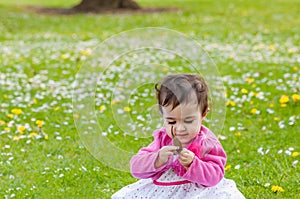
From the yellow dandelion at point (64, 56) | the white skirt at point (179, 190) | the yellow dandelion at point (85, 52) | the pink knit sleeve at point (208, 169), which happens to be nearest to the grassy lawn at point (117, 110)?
the yellow dandelion at point (85, 52)

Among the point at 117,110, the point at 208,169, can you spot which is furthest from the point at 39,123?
the point at 208,169

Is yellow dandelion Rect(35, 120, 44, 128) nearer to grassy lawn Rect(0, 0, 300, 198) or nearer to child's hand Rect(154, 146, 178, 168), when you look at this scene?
grassy lawn Rect(0, 0, 300, 198)

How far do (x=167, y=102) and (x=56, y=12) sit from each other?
55.3 ft

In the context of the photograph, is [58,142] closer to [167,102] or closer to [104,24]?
[167,102]

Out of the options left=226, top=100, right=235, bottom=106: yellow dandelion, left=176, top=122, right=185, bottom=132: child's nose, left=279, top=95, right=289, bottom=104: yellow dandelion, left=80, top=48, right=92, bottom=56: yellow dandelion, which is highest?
left=176, top=122, right=185, bottom=132: child's nose

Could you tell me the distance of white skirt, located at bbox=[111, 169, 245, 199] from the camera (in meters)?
3.61

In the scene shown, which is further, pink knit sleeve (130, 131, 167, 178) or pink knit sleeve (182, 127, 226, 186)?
pink knit sleeve (130, 131, 167, 178)

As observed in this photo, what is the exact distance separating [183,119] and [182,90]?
7.1 inches

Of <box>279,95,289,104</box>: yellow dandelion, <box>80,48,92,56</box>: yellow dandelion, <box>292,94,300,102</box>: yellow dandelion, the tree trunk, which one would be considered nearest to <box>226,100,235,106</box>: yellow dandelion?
<box>279,95,289,104</box>: yellow dandelion

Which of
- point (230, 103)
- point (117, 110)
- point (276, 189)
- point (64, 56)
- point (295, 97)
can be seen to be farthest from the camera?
point (64, 56)

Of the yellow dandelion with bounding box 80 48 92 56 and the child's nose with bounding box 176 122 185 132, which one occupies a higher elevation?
the child's nose with bounding box 176 122 185 132

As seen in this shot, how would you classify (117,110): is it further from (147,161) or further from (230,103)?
(230,103)

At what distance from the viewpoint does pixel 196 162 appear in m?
3.42

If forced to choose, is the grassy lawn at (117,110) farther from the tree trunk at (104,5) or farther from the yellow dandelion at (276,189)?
the tree trunk at (104,5)
